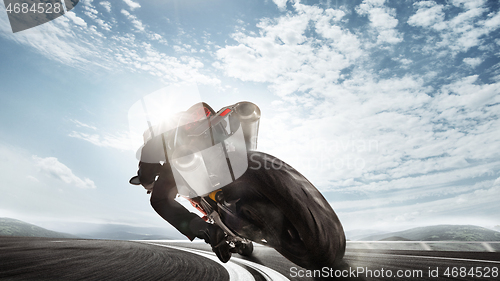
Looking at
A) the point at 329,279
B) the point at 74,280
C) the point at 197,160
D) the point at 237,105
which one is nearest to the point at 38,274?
the point at 74,280

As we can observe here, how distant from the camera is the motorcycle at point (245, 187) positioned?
171 centimetres

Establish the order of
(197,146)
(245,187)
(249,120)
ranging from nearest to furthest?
(245,187) < (197,146) < (249,120)

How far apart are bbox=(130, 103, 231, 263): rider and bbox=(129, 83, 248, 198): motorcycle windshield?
12 mm

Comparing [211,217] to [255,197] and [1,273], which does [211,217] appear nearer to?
[255,197]

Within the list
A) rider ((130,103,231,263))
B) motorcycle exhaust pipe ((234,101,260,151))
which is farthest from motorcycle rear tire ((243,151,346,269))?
motorcycle exhaust pipe ((234,101,260,151))

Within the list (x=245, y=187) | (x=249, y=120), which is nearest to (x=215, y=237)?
(x=245, y=187)

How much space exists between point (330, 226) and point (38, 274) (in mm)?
3234

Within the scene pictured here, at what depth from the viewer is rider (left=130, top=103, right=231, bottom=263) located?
195 centimetres

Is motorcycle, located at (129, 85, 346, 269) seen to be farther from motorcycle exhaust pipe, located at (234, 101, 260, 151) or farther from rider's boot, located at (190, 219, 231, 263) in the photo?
rider's boot, located at (190, 219, 231, 263)

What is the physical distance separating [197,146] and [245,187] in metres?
0.66

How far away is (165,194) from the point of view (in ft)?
7.77

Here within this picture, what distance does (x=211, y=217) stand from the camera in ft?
8.35

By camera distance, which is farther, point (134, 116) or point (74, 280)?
point (134, 116)

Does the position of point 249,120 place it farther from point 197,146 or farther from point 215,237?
point 215,237
